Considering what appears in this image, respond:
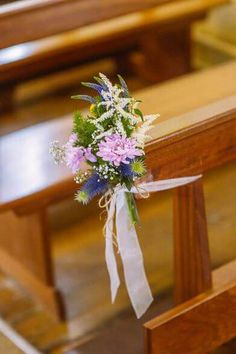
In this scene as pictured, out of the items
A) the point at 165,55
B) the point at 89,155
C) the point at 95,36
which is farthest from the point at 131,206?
the point at 165,55

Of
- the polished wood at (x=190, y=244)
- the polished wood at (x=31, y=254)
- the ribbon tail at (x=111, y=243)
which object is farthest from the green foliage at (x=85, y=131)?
the polished wood at (x=31, y=254)

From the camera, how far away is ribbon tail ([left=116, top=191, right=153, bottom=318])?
8.13 feet

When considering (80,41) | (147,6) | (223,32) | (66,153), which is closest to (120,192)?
(66,153)

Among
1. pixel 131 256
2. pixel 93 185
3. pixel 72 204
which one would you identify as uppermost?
pixel 93 185

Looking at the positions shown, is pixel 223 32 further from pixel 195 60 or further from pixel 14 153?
pixel 14 153

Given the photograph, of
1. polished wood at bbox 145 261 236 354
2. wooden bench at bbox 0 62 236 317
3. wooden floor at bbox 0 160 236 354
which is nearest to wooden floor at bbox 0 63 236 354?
wooden floor at bbox 0 160 236 354

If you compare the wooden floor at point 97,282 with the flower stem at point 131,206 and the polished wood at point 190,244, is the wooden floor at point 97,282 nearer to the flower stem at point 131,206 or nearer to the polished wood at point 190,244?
the polished wood at point 190,244

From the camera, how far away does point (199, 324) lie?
283 cm

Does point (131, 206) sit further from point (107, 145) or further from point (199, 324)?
point (199, 324)

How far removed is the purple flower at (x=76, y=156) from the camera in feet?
7.23

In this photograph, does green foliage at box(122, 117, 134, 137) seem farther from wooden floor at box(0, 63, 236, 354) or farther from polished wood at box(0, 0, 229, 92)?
polished wood at box(0, 0, 229, 92)

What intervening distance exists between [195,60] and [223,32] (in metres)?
0.28

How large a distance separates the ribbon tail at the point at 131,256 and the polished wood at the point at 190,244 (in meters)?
0.27

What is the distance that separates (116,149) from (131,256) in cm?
50
